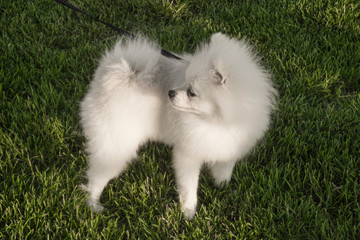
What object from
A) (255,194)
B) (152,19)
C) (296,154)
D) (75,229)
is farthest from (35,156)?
(152,19)

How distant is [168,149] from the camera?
260 centimetres

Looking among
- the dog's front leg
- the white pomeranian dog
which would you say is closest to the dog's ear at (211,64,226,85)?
the white pomeranian dog

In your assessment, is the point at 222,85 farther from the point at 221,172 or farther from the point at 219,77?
the point at 221,172

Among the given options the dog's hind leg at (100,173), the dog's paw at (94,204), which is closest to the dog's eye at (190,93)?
the dog's hind leg at (100,173)

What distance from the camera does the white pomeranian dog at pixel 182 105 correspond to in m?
1.56

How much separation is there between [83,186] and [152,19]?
227cm

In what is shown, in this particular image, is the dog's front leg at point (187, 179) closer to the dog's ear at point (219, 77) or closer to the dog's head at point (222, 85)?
the dog's head at point (222, 85)

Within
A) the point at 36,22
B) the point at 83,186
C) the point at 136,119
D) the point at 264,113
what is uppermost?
the point at 264,113

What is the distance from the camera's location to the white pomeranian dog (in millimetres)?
1557

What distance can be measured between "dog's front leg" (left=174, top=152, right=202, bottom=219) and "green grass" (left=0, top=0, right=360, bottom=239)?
0.07 meters

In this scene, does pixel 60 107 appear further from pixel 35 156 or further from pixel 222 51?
pixel 222 51

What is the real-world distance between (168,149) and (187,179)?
1.92 feet

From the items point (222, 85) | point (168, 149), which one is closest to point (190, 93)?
point (222, 85)

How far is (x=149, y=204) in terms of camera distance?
7.38ft
